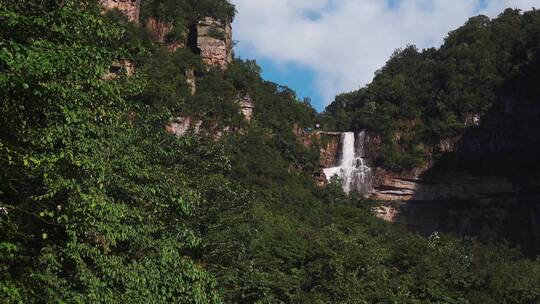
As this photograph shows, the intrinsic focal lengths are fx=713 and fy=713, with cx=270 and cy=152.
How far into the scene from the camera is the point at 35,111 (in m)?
8.41

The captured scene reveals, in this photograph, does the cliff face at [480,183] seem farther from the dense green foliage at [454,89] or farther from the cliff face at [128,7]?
the cliff face at [128,7]

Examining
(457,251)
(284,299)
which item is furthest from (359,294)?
(457,251)

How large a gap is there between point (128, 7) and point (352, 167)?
75.2 feet

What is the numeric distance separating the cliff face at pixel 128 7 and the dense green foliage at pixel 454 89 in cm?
2164

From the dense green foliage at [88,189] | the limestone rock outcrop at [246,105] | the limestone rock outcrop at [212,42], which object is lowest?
the dense green foliage at [88,189]

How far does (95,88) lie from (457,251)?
88.7ft

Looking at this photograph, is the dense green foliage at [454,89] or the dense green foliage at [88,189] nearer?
the dense green foliage at [88,189]

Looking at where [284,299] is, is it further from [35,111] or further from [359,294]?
[35,111]

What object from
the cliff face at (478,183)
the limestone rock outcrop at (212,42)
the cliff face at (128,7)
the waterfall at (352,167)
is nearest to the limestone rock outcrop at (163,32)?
the limestone rock outcrop at (212,42)

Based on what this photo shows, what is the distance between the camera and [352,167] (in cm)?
6147

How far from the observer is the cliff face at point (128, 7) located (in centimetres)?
5560

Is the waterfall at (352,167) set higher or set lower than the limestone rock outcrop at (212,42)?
lower

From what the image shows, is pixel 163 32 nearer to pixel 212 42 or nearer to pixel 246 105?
pixel 212 42

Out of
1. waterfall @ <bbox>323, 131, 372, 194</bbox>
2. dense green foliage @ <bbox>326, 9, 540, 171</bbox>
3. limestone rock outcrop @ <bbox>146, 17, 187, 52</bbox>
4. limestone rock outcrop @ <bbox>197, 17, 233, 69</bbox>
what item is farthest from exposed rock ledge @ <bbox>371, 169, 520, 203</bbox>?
limestone rock outcrop @ <bbox>146, 17, 187, 52</bbox>
